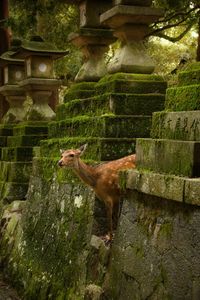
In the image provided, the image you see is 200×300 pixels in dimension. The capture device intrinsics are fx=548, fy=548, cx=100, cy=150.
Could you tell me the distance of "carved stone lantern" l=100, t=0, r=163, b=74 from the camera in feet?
22.9

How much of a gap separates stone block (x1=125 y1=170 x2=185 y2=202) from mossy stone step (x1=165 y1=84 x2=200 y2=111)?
0.67 metres

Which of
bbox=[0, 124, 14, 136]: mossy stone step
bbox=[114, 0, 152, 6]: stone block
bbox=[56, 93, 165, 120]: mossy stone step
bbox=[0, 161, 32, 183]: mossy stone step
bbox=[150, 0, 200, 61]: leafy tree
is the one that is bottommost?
bbox=[0, 161, 32, 183]: mossy stone step

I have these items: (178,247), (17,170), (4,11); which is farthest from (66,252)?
(4,11)

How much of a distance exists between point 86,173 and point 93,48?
305 centimetres

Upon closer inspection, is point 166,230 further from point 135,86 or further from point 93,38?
point 93,38

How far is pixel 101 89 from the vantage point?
7.44 metres

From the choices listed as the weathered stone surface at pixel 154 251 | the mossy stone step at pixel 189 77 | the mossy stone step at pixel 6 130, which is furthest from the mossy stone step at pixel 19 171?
the mossy stone step at pixel 189 77

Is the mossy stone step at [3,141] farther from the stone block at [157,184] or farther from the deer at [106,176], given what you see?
the stone block at [157,184]

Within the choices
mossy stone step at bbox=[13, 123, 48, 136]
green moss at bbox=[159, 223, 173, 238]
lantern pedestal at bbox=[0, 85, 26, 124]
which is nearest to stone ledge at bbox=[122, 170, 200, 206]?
green moss at bbox=[159, 223, 173, 238]

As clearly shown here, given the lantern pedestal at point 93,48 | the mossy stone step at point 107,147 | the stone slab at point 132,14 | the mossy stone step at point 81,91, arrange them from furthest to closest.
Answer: the lantern pedestal at point 93,48, the mossy stone step at point 81,91, the stone slab at point 132,14, the mossy stone step at point 107,147

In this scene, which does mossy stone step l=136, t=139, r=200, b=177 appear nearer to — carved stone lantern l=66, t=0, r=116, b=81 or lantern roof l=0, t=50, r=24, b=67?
carved stone lantern l=66, t=0, r=116, b=81

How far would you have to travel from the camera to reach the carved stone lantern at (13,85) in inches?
485

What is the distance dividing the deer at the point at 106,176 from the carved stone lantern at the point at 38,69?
4769 millimetres

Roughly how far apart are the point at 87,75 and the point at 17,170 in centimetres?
318
